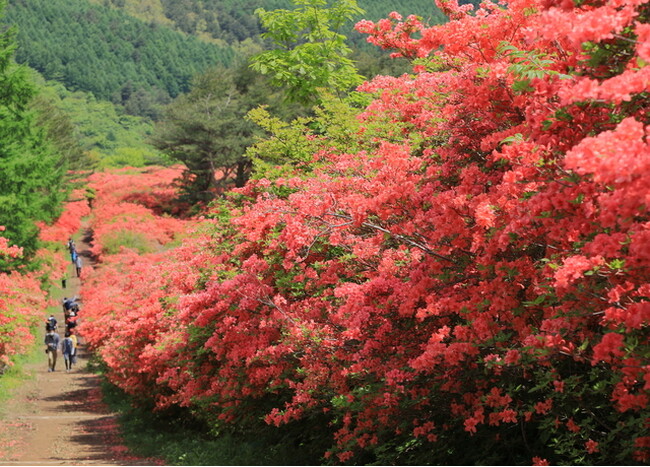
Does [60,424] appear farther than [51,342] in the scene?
No

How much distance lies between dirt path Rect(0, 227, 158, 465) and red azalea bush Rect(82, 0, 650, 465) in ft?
10.5

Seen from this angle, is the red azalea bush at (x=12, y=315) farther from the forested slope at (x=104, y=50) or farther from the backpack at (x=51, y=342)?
the forested slope at (x=104, y=50)

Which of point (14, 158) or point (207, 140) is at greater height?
point (14, 158)

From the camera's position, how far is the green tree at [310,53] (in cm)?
1549

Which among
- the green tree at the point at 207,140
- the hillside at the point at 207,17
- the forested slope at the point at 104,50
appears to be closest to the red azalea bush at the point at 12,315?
the green tree at the point at 207,140

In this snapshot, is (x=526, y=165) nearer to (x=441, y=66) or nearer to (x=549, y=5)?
(x=549, y=5)

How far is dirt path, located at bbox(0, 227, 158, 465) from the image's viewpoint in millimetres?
12211

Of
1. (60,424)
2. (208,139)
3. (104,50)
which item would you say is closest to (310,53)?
(60,424)

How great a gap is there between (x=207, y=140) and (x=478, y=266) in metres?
34.3

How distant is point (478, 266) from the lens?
541cm

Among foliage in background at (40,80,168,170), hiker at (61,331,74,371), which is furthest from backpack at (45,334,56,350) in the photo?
foliage in background at (40,80,168,170)

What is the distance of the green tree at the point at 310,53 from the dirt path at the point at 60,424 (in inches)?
300

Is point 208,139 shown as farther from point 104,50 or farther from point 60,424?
point 104,50

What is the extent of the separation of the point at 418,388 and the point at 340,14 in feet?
36.7
